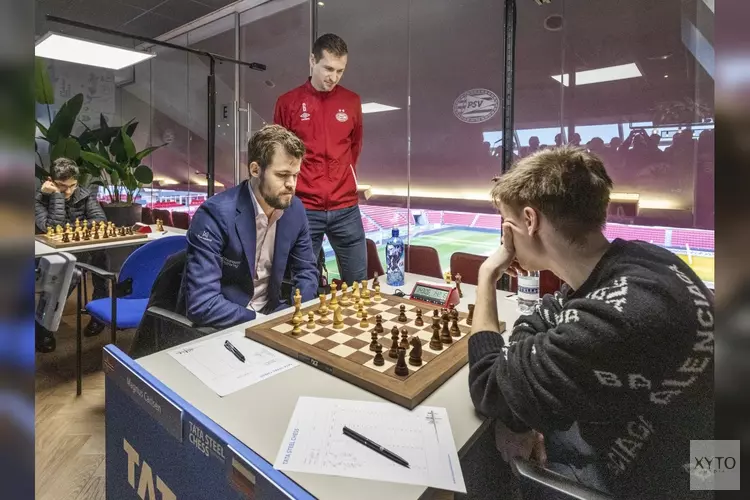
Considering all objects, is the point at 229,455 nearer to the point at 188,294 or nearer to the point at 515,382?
the point at 515,382

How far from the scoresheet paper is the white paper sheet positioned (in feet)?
0.58

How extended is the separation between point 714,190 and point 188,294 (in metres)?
1.60

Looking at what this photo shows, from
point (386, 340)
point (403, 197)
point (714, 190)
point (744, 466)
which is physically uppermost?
point (403, 197)

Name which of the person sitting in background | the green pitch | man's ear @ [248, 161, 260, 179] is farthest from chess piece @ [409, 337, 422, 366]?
the person sitting in background

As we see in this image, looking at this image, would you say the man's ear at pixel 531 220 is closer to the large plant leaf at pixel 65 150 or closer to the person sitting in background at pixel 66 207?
the person sitting in background at pixel 66 207

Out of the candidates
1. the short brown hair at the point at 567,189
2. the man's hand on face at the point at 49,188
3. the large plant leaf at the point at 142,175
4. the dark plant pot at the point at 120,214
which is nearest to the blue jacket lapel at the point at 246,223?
the short brown hair at the point at 567,189

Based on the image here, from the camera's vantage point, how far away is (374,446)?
804mm

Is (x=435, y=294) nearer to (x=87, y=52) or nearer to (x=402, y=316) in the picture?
(x=402, y=316)

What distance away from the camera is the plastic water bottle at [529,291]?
5.16 ft

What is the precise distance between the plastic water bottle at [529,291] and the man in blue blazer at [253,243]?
0.92 metres

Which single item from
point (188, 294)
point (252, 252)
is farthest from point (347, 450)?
point (252, 252)

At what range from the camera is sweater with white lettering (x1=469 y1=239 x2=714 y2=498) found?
722mm

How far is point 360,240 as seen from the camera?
2.58 m

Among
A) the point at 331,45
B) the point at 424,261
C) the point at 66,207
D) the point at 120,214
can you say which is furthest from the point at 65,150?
the point at 424,261
